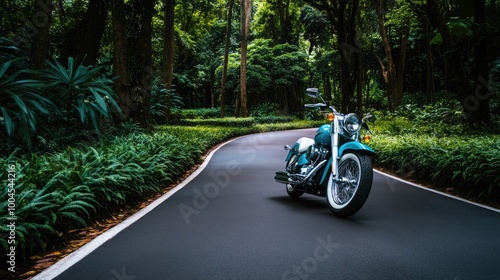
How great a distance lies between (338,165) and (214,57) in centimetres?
4199

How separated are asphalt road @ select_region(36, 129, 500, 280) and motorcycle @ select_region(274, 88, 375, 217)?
299mm

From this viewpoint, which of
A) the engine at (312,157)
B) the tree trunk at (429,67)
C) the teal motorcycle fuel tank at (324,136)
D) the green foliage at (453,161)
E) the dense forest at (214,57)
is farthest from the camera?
the tree trunk at (429,67)

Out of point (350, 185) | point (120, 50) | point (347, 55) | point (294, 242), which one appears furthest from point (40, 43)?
point (347, 55)

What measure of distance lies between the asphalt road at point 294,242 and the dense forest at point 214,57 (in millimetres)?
3569

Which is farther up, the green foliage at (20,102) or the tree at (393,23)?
the tree at (393,23)

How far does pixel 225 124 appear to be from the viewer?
2842 centimetres

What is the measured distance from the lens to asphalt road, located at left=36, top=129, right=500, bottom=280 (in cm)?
398

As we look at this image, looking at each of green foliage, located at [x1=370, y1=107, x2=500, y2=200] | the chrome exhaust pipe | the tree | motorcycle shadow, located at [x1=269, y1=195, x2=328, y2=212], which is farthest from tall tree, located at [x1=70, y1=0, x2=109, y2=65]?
the tree

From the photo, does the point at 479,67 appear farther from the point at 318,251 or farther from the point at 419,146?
the point at 318,251

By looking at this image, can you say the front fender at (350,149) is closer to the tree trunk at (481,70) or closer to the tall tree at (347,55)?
the tree trunk at (481,70)

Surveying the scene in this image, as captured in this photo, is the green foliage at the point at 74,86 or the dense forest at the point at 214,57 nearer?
the green foliage at the point at 74,86

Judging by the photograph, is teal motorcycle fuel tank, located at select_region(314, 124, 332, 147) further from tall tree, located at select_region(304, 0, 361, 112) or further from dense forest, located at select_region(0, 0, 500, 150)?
tall tree, located at select_region(304, 0, 361, 112)

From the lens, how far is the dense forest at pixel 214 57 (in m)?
9.94

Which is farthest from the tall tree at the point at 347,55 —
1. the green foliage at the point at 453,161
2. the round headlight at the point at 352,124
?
the round headlight at the point at 352,124
